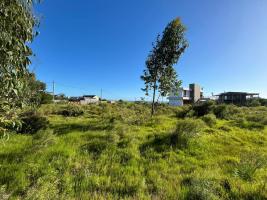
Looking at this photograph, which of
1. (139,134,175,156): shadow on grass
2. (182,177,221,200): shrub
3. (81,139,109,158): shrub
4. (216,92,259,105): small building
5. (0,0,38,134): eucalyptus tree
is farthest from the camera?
(216,92,259,105): small building

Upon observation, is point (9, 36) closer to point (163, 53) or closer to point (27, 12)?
point (27, 12)

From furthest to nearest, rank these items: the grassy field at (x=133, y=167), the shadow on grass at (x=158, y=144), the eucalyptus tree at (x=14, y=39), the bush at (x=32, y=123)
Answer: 1. the bush at (x=32, y=123)
2. the shadow on grass at (x=158, y=144)
3. the grassy field at (x=133, y=167)
4. the eucalyptus tree at (x=14, y=39)

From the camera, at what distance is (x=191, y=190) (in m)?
4.29

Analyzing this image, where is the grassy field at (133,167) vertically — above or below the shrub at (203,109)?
below

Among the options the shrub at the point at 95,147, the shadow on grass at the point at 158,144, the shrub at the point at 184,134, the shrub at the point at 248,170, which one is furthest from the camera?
the shrub at the point at 184,134

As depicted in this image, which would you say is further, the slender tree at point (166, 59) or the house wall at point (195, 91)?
the house wall at point (195, 91)

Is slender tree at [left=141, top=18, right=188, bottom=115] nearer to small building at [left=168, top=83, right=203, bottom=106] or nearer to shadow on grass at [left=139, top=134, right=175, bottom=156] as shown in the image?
shadow on grass at [left=139, top=134, right=175, bottom=156]

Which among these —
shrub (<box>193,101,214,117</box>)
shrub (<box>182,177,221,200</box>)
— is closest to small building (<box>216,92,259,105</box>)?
shrub (<box>193,101,214,117</box>)

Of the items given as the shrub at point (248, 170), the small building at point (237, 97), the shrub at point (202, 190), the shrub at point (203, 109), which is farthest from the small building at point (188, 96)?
the shrub at point (202, 190)

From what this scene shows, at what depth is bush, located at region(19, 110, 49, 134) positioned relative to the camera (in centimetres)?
934

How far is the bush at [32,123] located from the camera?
9344 mm

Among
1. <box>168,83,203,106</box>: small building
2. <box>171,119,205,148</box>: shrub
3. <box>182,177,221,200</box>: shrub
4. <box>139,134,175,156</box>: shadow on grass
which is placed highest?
<box>168,83,203,106</box>: small building

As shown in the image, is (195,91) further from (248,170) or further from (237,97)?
(248,170)

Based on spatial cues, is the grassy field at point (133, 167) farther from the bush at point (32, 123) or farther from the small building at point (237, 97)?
the small building at point (237, 97)
